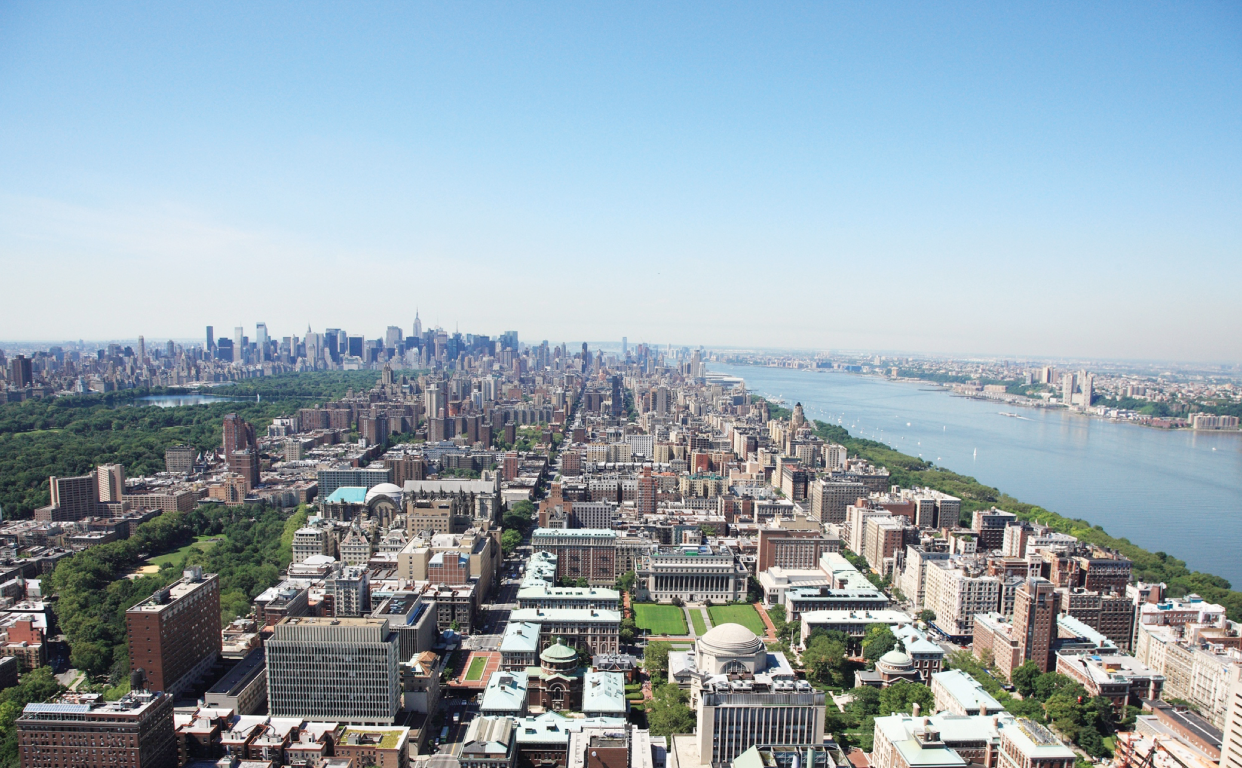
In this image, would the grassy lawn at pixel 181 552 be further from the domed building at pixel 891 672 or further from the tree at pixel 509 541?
the domed building at pixel 891 672

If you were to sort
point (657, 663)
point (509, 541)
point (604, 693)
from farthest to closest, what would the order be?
point (509, 541), point (657, 663), point (604, 693)

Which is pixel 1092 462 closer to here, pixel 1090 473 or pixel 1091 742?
pixel 1090 473

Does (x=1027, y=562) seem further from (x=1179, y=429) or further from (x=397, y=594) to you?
(x=1179, y=429)

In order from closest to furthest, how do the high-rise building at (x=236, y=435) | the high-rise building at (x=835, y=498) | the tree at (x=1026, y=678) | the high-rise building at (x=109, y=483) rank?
1. the tree at (x=1026, y=678)
2. the high-rise building at (x=835, y=498)
3. the high-rise building at (x=109, y=483)
4. the high-rise building at (x=236, y=435)

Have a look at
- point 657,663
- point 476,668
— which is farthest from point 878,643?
point 476,668

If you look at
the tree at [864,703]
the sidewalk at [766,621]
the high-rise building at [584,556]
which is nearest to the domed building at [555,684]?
the tree at [864,703]
